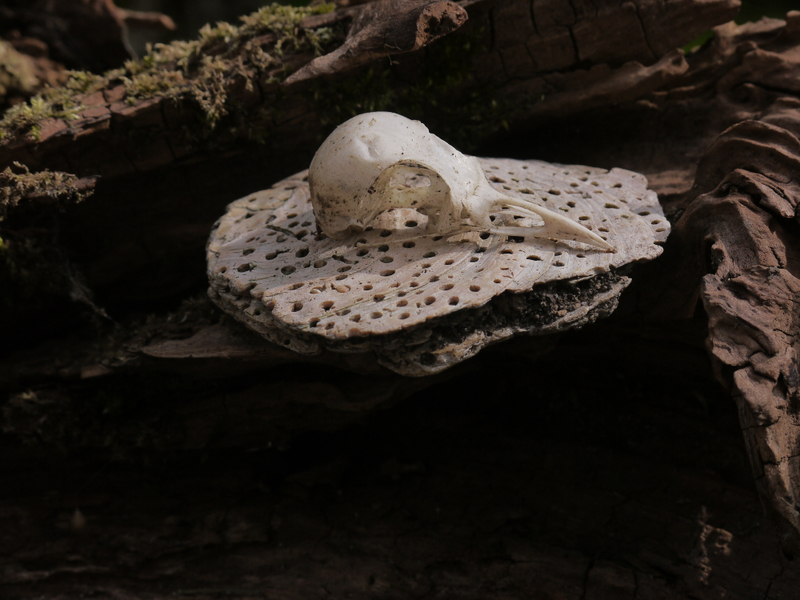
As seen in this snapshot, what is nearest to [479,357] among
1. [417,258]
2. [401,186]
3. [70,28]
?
[417,258]

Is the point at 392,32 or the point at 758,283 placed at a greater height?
the point at 392,32

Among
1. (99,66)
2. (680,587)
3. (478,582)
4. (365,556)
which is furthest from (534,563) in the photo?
(99,66)

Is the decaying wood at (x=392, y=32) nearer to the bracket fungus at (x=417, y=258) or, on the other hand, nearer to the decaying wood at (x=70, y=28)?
the bracket fungus at (x=417, y=258)

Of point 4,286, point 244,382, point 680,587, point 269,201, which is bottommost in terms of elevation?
point 680,587

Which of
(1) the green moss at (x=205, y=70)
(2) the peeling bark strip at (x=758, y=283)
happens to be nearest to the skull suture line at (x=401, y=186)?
(2) the peeling bark strip at (x=758, y=283)

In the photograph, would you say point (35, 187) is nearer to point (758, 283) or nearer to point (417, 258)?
point (417, 258)

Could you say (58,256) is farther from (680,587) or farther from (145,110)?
(680,587)
